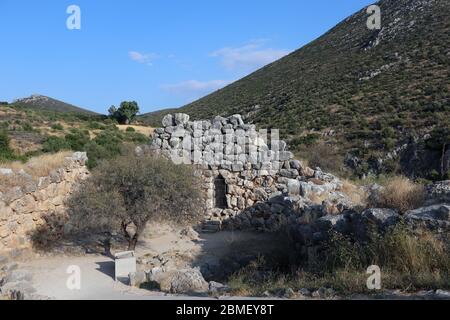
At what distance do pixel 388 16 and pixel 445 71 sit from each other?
1343cm

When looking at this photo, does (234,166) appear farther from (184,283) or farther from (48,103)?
(48,103)

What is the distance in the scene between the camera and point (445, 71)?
30609 mm

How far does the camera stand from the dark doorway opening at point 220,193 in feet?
45.8

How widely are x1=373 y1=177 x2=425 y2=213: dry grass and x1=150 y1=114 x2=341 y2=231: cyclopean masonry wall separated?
4.66 m

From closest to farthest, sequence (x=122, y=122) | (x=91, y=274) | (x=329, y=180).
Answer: (x=91, y=274) < (x=329, y=180) < (x=122, y=122)

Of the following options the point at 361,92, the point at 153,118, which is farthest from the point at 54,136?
the point at 153,118

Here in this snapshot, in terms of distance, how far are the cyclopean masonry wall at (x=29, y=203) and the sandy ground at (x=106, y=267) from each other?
696mm

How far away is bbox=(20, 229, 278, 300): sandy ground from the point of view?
7.02 metres

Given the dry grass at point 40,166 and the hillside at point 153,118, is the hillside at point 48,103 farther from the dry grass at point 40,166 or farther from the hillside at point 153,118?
the dry grass at point 40,166

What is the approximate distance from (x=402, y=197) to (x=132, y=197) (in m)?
5.48

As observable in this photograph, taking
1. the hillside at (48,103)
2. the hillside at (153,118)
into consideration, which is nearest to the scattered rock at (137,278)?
the hillside at (153,118)

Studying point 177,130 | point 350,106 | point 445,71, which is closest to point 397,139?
point 350,106

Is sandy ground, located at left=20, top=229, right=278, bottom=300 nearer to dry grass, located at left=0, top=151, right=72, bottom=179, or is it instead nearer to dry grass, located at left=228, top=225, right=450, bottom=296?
dry grass, located at left=228, top=225, right=450, bottom=296

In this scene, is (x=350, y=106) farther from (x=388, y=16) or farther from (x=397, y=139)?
(x=388, y=16)
